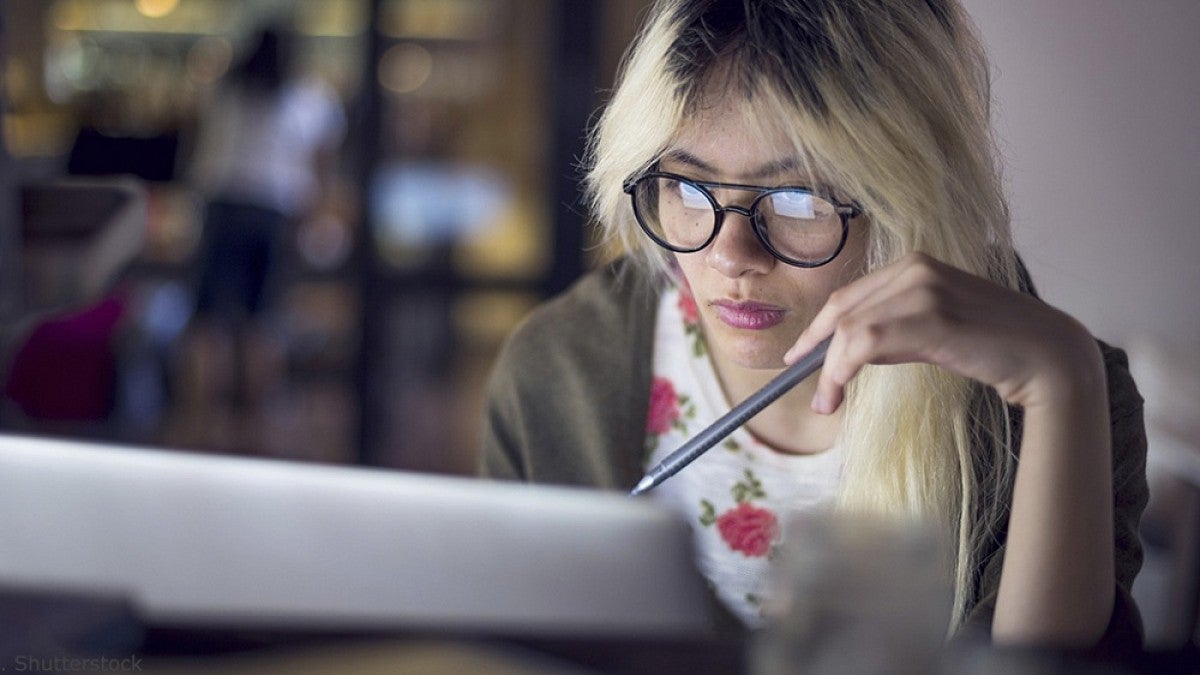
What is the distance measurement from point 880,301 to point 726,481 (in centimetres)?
43

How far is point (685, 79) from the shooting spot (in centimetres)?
103

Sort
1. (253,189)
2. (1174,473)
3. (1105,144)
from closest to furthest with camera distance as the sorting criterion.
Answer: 1. (1105,144)
2. (1174,473)
3. (253,189)

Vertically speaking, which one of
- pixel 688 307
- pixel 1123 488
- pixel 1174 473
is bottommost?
pixel 1174 473

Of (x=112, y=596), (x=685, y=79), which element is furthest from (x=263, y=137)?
(x=112, y=596)

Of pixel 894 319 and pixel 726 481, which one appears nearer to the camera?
pixel 894 319

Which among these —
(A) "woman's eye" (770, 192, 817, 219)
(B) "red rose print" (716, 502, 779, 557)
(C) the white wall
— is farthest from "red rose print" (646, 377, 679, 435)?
(C) the white wall

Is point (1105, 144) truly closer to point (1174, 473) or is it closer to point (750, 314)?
point (1174, 473)

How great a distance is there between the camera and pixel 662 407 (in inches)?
49.4

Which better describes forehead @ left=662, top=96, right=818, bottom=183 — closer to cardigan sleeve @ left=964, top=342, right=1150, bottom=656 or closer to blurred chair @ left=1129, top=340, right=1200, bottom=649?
cardigan sleeve @ left=964, top=342, right=1150, bottom=656

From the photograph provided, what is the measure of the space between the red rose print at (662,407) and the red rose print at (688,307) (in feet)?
0.22

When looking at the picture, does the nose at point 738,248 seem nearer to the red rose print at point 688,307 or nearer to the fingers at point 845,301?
the fingers at point 845,301

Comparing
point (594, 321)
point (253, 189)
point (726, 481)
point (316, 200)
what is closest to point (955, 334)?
point (726, 481)

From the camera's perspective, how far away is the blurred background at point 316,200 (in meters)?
3.56

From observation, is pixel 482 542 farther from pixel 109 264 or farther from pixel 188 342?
pixel 188 342
